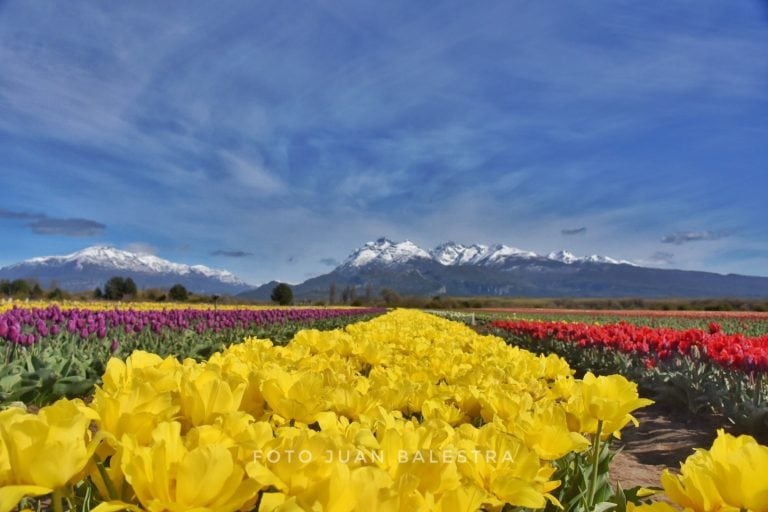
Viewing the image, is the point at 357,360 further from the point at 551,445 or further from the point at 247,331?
the point at 247,331

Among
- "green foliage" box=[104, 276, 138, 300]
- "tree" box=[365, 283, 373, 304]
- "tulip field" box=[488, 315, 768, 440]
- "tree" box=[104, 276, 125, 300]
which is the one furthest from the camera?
"tree" box=[365, 283, 373, 304]

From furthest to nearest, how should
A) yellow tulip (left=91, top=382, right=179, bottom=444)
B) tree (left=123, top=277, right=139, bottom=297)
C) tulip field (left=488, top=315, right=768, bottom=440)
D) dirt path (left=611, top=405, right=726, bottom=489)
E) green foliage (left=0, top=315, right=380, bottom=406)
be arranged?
tree (left=123, top=277, right=139, bottom=297), tulip field (left=488, top=315, right=768, bottom=440), dirt path (left=611, top=405, right=726, bottom=489), green foliage (left=0, top=315, right=380, bottom=406), yellow tulip (left=91, top=382, right=179, bottom=444)

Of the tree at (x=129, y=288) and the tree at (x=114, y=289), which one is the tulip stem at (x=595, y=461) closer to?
the tree at (x=114, y=289)

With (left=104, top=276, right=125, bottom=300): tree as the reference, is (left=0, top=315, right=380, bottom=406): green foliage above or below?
below

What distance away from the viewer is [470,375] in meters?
2.29

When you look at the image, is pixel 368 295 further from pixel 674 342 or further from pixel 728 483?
pixel 728 483

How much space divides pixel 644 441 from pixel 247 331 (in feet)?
28.8

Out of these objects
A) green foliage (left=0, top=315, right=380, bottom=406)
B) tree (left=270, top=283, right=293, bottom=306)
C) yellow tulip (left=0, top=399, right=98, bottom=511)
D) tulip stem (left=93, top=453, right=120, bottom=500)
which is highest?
tree (left=270, top=283, right=293, bottom=306)

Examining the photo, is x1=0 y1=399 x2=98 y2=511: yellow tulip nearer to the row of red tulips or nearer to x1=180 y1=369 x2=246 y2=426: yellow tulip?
x1=180 y1=369 x2=246 y2=426: yellow tulip

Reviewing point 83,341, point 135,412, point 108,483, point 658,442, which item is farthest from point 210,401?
point 83,341

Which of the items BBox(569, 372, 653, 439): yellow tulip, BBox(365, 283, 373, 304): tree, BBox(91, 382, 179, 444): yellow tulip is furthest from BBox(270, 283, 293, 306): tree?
BBox(91, 382, 179, 444): yellow tulip

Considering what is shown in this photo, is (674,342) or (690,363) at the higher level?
(674,342)

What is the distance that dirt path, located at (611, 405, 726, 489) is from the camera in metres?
5.43

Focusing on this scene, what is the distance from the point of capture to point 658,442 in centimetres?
677
